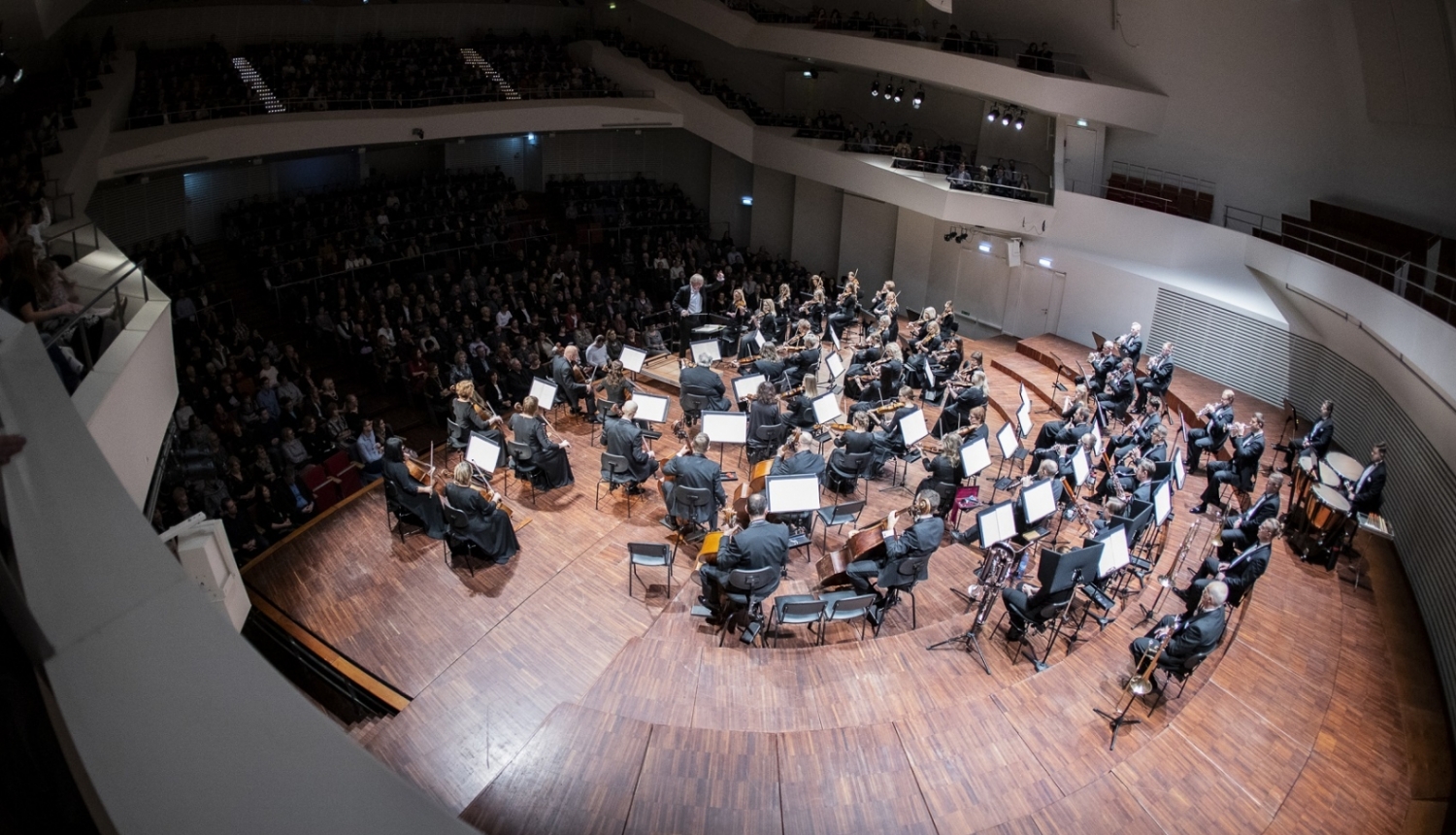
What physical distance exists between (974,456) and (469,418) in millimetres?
6113

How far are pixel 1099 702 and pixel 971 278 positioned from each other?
50.0 feet

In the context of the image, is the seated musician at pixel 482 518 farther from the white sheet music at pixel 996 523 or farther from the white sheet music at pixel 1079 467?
the white sheet music at pixel 1079 467

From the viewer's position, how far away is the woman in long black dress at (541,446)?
10.7 metres

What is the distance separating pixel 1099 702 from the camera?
7434mm

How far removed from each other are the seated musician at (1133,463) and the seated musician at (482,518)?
22.2 feet

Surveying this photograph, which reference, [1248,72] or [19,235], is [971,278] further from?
[19,235]

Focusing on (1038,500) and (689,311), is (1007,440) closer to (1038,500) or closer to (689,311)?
(1038,500)

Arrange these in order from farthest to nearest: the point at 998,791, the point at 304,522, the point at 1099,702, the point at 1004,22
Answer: the point at 1004,22
the point at 304,522
the point at 1099,702
the point at 998,791

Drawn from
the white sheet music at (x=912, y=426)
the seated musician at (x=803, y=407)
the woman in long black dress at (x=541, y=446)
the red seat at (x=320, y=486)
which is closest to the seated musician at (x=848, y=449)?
the white sheet music at (x=912, y=426)

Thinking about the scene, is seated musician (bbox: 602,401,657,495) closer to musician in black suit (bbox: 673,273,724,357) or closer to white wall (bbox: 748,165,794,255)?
musician in black suit (bbox: 673,273,724,357)

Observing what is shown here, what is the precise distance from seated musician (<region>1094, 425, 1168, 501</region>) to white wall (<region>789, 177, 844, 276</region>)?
47.6 feet

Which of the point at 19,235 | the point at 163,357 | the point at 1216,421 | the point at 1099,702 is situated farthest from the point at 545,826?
the point at 1216,421

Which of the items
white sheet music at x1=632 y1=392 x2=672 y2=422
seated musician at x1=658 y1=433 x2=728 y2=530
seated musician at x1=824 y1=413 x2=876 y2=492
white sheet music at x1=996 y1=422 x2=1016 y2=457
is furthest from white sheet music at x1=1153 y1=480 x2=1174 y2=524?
white sheet music at x1=632 y1=392 x2=672 y2=422

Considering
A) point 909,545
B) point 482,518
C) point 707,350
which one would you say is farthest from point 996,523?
point 707,350
